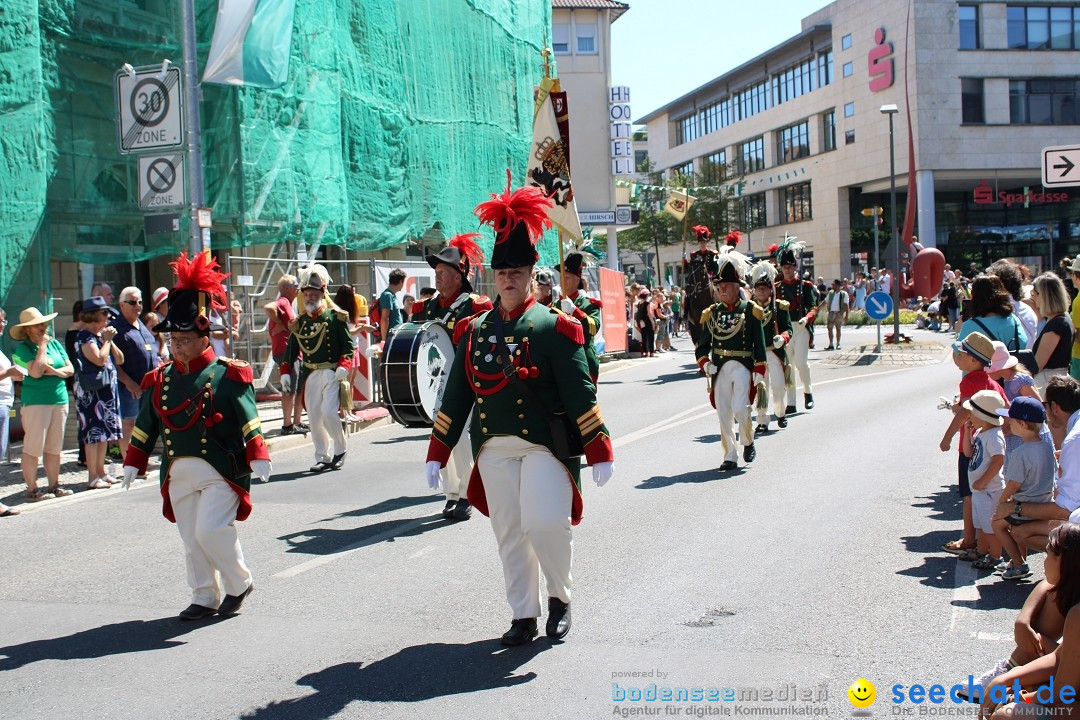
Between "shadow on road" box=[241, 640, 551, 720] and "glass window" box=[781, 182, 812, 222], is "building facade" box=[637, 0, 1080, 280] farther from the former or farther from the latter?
"shadow on road" box=[241, 640, 551, 720]

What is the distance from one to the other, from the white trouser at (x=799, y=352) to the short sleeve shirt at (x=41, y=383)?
9327 millimetres

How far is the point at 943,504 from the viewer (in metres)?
9.27

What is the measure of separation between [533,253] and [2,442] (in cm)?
703

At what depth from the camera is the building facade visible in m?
58.8

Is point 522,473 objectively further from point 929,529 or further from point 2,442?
point 2,442

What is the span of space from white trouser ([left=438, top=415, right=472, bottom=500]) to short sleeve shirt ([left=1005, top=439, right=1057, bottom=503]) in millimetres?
4231

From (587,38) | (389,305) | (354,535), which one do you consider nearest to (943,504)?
(354,535)

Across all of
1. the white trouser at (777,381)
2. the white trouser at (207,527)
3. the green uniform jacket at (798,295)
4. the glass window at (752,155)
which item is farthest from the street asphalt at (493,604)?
the glass window at (752,155)

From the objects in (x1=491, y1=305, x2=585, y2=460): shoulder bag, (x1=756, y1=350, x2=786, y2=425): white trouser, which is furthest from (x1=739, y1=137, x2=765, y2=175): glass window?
(x1=491, y1=305, x2=585, y2=460): shoulder bag

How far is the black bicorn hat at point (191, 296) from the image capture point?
6.66m

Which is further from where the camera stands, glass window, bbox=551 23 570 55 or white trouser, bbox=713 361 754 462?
glass window, bbox=551 23 570 55

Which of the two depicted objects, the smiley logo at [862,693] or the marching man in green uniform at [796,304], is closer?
the smiley logo at [862,693]

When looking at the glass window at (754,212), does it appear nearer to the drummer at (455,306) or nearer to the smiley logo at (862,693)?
the drummer at (455,306)

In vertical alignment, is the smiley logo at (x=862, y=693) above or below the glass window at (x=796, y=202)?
below
